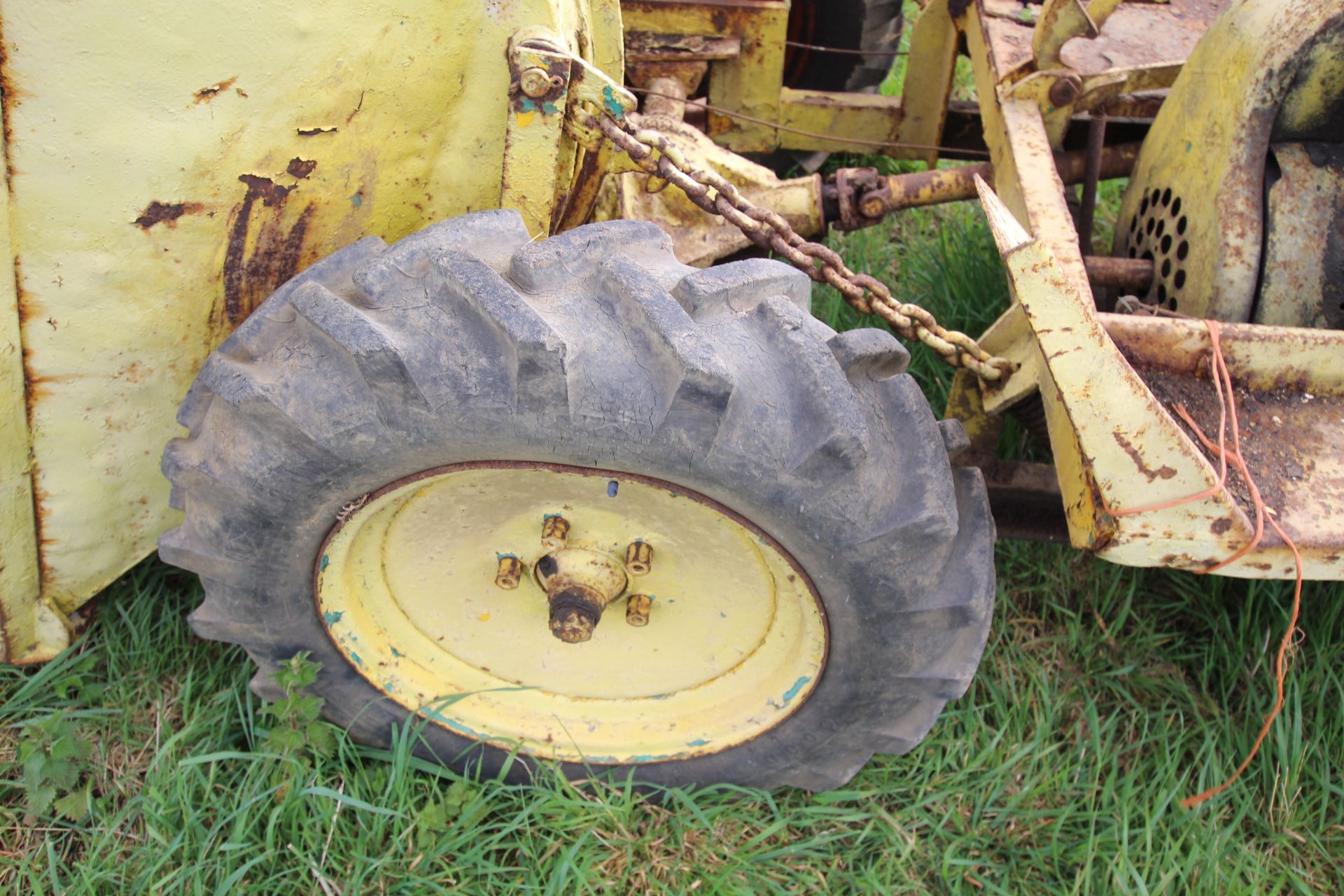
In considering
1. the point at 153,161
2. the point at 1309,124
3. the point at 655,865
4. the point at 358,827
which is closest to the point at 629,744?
the point at 655,865

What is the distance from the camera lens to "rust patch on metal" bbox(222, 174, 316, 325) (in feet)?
5.21

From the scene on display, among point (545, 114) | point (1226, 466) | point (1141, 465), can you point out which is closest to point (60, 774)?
point (545, 114)

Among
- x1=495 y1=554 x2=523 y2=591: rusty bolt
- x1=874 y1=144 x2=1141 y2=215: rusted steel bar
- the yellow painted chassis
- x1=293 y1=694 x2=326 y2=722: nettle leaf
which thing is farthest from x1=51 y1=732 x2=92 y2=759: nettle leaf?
x1=874 y1=144 x2=1141 y2=215: rusted steel bar

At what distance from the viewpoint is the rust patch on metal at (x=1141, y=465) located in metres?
1.41

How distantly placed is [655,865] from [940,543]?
2.53ft

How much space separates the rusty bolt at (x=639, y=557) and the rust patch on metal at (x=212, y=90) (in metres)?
0.91

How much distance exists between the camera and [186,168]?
152 centimetres

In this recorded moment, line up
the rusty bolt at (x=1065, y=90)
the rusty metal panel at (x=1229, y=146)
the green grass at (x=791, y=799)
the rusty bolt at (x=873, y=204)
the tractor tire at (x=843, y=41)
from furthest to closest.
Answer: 1. the tractor tire at (x=843, y=41)
2. the rusty bolt at (x=873, y=204)
3. the rusty bolt at (x=1065, y=90)
4. the green grass at (x=791, y=799)
5. the rusty metal panel at (x=1229, y=146)

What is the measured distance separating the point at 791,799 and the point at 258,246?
1304mm

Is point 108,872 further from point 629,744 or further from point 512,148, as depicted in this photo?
point 512,148

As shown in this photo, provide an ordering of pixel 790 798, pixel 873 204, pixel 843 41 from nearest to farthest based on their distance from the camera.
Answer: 1. pixel 790 798
2. pixel 873 204
3. pixel 843 41

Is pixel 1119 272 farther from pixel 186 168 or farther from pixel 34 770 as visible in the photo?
pixel 34 770

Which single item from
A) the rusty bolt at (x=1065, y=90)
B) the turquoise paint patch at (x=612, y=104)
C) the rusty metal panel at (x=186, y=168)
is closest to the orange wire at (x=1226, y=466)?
the rusty bolt at (x=1065, y=90)

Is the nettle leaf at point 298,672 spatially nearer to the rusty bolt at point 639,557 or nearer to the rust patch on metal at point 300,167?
the rusty bolt at point 639,557
